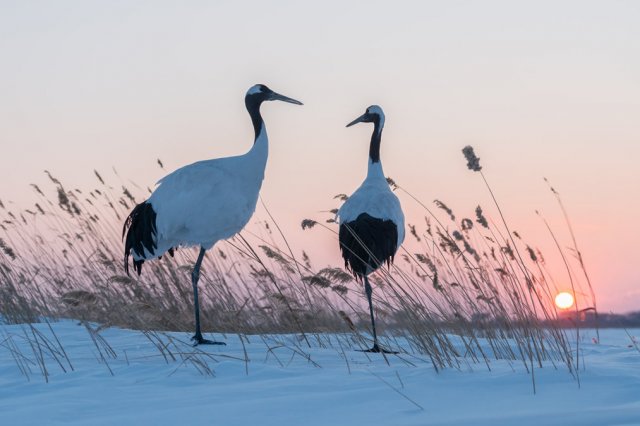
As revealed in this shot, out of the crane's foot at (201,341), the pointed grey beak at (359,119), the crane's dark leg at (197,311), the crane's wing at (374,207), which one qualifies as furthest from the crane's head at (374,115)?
the crane's foot at (201,341)

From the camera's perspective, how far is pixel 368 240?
7121mm

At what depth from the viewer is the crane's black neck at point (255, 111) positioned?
773 centimetres

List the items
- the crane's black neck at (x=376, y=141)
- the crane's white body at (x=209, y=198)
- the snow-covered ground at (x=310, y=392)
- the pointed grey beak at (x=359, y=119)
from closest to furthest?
1. the snow-covered ground at (x=310, y=392)
2. the crane's white body at (x=209, y=198)
3. the crane's black neck at (x=376, y=141)
4. the pointed grey beak at (x=359, y=119)

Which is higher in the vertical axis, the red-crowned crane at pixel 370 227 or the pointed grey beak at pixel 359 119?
the pointed grey beak at pixel 359 119

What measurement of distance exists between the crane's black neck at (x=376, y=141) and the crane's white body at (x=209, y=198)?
1316 mm

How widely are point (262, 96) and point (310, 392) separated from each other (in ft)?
13.7

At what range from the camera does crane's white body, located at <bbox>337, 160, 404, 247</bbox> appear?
23.8 feet

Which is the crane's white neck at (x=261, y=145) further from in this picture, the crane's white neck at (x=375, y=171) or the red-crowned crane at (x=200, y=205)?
the crane's white neck at (x=375, y=171)

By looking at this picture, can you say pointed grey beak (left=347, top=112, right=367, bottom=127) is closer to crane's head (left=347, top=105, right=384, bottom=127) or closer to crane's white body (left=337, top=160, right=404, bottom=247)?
crane's head (left=347, top=105, right=384, bottom=127)

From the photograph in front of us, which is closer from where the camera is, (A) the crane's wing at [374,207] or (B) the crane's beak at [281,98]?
(A) the crane's wing at [374,207]

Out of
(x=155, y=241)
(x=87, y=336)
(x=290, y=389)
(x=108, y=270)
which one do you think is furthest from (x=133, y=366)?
(x=108, y=270)

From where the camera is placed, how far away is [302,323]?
7156 mm

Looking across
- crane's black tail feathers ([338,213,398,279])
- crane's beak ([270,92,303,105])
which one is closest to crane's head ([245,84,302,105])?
crane's beak ([270,92,303,105])

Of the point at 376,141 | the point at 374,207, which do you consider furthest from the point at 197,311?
the point at 376,141
